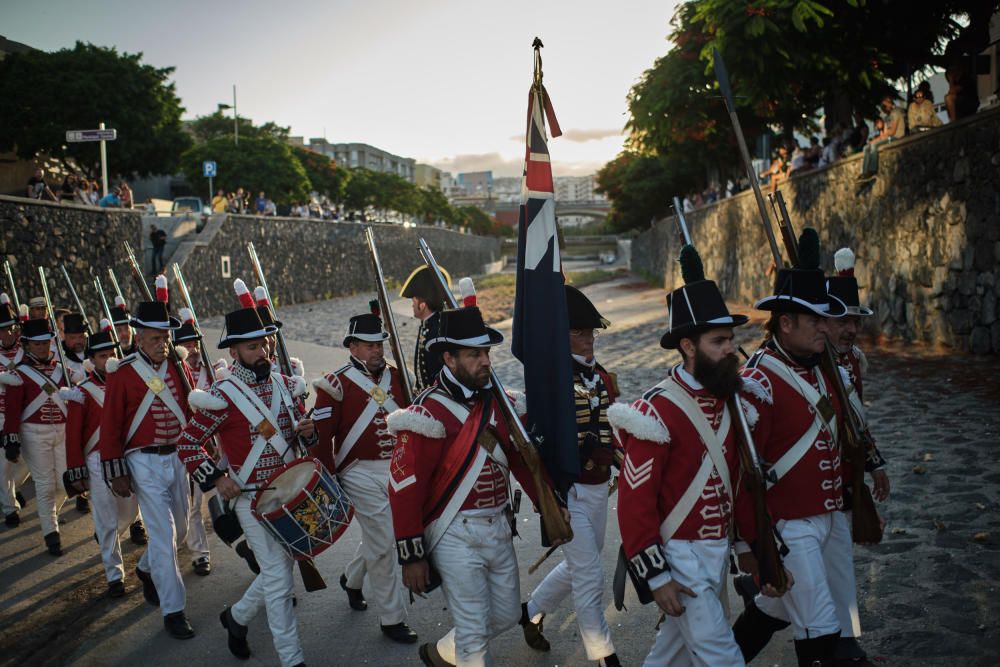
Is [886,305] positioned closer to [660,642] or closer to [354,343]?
[354,343]

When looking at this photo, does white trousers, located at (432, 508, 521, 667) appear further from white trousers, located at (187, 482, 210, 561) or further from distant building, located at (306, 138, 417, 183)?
distant building, located at (306, 138, 417, 183)

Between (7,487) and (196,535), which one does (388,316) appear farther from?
(7,487)

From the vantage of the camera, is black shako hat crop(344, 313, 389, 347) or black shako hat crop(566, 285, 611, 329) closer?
black shako hat crop(566, 285, 611, 329)

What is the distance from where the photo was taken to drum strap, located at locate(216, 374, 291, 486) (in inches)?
217

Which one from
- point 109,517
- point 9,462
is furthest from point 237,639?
point 9,462

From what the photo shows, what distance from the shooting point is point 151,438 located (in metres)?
6.45

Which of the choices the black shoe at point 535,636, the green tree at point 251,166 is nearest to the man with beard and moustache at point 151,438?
the black shoe at point 535,636

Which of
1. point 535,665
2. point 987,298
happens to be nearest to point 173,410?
point 535,665

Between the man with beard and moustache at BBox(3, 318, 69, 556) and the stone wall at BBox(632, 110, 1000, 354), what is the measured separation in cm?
1283

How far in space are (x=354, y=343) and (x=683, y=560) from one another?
10.8ft

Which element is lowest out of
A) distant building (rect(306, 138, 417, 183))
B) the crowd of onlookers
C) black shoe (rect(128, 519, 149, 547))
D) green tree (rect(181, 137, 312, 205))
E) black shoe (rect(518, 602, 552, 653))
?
black shoe (rect(128, 519, 149, 547))

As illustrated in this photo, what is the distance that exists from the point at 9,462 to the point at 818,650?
340 inches

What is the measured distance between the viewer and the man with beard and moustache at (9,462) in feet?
29.1

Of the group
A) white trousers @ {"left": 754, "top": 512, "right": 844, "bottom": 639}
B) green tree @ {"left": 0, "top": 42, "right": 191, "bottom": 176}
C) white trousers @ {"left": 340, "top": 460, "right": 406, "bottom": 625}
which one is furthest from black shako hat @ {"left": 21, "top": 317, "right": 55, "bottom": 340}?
green tree @ {"left": 0, "top": 42, "right": 191, "bottom": 176}
